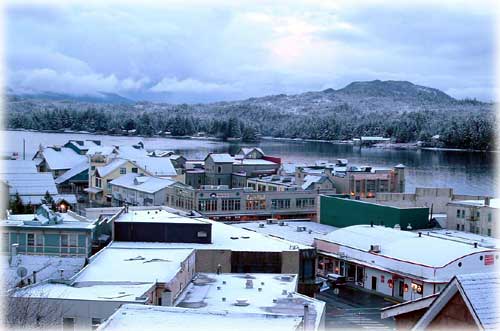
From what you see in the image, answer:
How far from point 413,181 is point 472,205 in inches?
455

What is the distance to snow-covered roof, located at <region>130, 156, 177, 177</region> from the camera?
56.0 feet

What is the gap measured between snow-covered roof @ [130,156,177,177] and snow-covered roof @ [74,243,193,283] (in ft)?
35.7

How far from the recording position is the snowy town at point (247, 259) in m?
2.89

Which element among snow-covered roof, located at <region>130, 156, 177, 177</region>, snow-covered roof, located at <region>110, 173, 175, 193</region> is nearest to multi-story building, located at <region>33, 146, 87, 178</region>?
snow-covered roof, located at <region>130, 156, 177, 177</region>

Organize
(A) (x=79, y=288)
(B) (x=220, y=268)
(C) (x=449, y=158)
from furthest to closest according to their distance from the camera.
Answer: (C) (x=449, y=158), (B) (x=220, y=268), (A) (x=79, y=288)

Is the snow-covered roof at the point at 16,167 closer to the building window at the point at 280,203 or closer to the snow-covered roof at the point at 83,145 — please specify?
the building window at the point at 280,203

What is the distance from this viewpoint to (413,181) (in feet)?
74.7

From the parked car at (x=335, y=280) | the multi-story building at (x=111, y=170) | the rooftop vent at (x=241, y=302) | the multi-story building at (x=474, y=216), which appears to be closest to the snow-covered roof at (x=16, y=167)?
the multi-story building at (x=111, y=170)

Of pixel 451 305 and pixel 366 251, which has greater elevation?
pixel 451 305

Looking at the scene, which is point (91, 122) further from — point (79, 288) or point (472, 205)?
point (79, 288)

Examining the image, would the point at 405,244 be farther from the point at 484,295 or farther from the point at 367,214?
the point at 484,295

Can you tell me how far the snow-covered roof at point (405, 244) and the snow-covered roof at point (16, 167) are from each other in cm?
620

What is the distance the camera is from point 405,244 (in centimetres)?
860

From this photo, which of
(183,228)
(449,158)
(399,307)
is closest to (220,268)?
(183,228)
